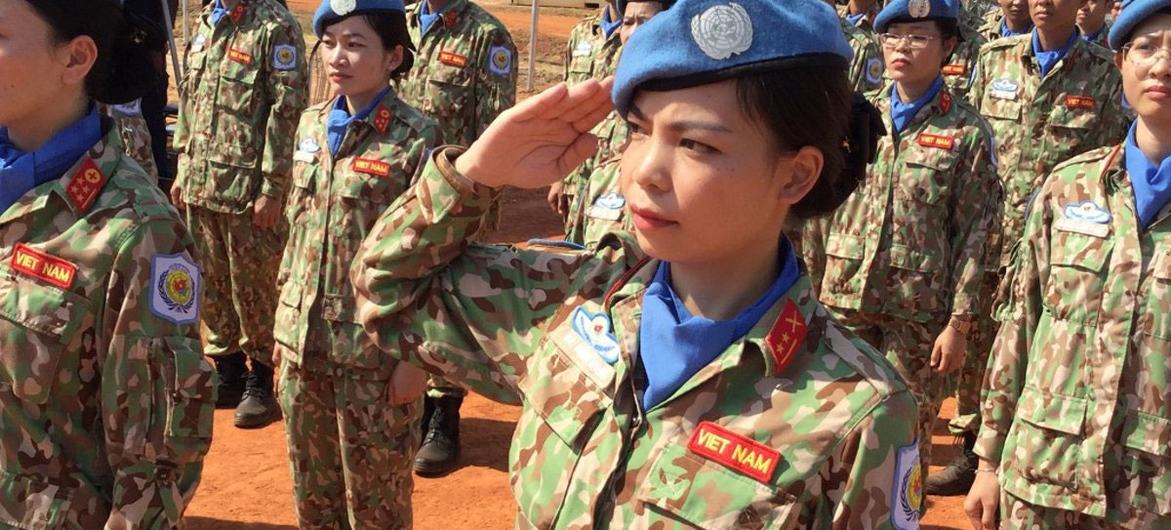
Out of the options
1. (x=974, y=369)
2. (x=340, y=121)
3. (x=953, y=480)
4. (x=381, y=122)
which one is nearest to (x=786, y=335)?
(x=381, y=122)

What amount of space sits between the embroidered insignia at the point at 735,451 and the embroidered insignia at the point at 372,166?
2.97 m

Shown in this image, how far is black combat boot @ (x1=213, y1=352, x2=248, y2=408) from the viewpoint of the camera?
290 inches

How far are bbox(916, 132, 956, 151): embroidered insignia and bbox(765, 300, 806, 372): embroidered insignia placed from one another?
3835mm

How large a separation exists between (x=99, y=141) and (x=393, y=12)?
2.12 m

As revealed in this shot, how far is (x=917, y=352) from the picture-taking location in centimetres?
568

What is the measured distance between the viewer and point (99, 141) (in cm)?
284

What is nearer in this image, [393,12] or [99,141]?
[99,141]

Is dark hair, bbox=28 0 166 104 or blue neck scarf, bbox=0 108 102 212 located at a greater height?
dark hair, bbox=28 0 166 104

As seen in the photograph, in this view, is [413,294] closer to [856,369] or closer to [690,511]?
[690,511]

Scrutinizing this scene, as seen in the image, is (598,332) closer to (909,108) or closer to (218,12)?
(909,108)

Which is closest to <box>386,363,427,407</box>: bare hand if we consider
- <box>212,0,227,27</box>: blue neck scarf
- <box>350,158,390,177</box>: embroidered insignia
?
<box>350,158,390,177</box>: embroidered insignia

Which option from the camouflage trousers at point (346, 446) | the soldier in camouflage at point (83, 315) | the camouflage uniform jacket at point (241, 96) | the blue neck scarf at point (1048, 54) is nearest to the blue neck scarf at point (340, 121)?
the camouflage trousers at point (346, 446)

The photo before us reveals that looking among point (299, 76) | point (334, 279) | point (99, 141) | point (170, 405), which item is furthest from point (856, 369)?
point (299, 76)

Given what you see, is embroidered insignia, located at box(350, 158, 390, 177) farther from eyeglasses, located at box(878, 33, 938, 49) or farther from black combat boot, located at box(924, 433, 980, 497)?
black combat boot, located at box(924, 433, 980, 497)
